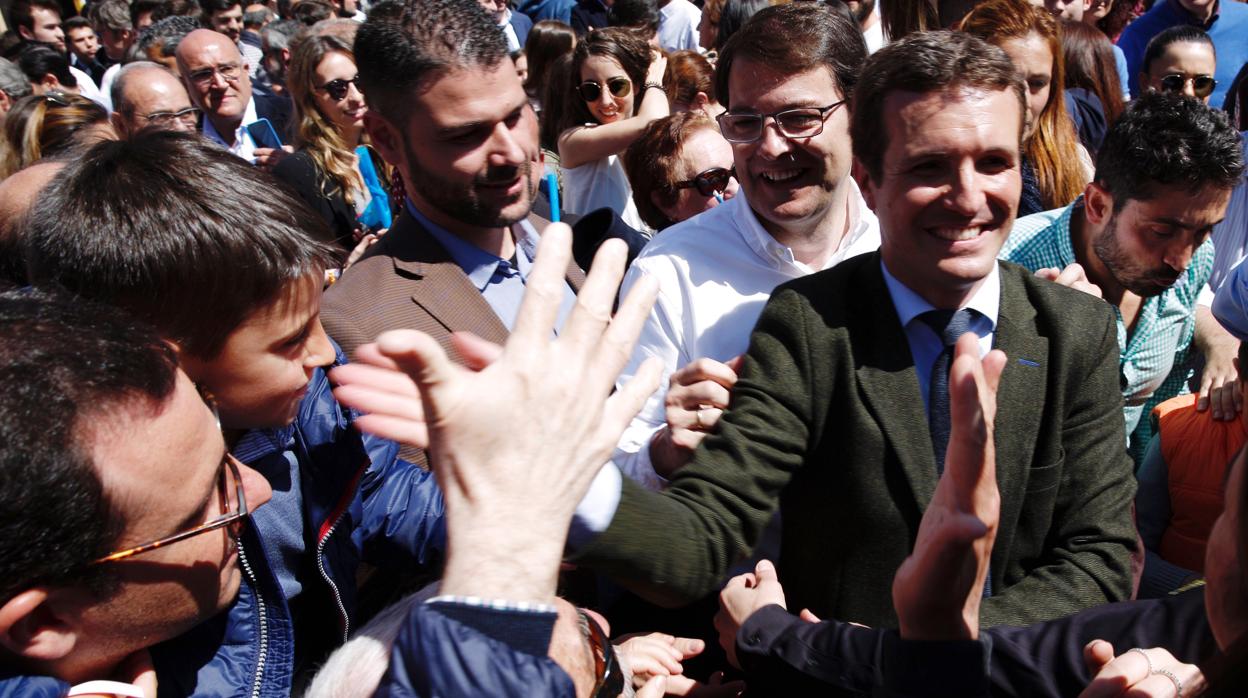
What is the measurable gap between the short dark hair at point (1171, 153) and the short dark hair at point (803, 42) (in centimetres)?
76

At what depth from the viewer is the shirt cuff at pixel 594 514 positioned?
4.77 ft

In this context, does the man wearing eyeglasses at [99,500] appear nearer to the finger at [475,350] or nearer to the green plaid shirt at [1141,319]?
the finger at [475,350]

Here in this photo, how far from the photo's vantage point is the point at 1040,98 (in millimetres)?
3492

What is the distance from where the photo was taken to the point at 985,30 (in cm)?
343

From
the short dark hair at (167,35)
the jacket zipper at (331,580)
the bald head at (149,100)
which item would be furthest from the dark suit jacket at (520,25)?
the jacket zipper at (331,580)

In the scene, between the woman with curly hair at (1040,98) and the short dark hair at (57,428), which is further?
the woman with curly hair at (1040,98)

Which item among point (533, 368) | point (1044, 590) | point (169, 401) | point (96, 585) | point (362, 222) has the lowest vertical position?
point (362, 222)

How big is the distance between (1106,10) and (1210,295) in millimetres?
4779

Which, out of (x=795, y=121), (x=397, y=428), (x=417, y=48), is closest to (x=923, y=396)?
(x=795, y=121)

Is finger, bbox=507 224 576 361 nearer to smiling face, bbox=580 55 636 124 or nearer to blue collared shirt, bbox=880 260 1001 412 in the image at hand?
blue collared shirt, bbox=880 260 1001 412

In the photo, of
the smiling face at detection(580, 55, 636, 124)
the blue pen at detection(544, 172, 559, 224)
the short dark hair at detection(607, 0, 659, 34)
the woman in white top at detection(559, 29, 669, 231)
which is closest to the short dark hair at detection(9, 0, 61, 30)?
the short dark hair at detection(607, 0, 659, 34)

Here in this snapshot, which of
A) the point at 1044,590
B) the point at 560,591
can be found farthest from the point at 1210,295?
the point at 560,591

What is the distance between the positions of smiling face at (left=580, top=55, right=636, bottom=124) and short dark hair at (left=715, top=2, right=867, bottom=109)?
7.16 feet

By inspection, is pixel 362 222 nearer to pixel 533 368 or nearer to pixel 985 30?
pixel 985 30
